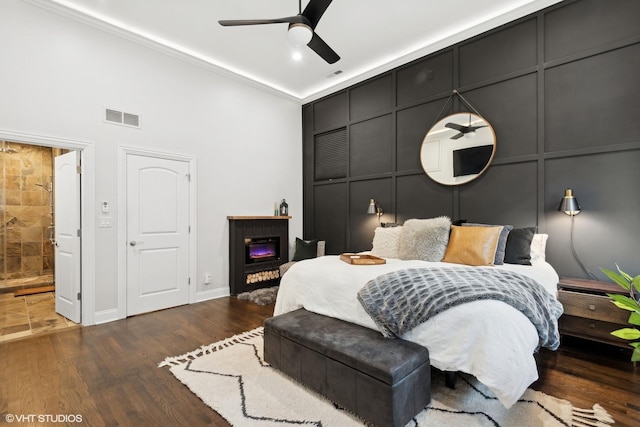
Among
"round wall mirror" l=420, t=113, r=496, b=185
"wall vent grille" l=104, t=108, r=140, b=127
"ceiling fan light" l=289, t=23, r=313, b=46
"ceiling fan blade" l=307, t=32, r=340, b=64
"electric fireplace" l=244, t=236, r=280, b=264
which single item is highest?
"ceiling fan blade" l=307, t=32, r=340, b=64

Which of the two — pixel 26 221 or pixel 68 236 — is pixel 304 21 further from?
pixel 26 221

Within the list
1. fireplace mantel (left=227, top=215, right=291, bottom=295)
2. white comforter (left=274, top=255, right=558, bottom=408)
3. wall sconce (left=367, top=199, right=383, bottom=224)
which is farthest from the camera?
fireplace mantel (left=227, top=215, right=291, bottom=295)

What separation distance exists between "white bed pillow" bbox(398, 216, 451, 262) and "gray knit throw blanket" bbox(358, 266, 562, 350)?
878 millimetres

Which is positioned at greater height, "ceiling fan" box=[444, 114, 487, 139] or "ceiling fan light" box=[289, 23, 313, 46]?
"ceiling fan light" box=[289, 23, 313, 46]

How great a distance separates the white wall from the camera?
3.24 meters

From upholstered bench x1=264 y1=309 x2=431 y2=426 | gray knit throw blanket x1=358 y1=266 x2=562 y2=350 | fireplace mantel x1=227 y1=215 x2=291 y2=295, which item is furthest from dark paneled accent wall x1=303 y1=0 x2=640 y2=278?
upholstered bench x1=264 y1=309 x2=431 y2=426

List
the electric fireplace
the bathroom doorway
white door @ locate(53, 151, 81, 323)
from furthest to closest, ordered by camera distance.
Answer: the bathroom doorway, the electric fireplace, white door @ locate(53, 151, 81, 323)

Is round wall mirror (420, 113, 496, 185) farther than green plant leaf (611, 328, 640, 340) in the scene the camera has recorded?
Yes

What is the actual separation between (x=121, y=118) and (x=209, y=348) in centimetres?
301

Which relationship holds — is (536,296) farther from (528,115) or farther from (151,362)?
(151,362)

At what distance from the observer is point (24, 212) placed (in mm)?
5605

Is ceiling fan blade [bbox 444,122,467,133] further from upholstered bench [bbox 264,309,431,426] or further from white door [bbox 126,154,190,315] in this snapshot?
white door [bbox 126,154,190,315]

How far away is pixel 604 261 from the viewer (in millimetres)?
3023

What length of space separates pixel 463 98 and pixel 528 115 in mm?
804
